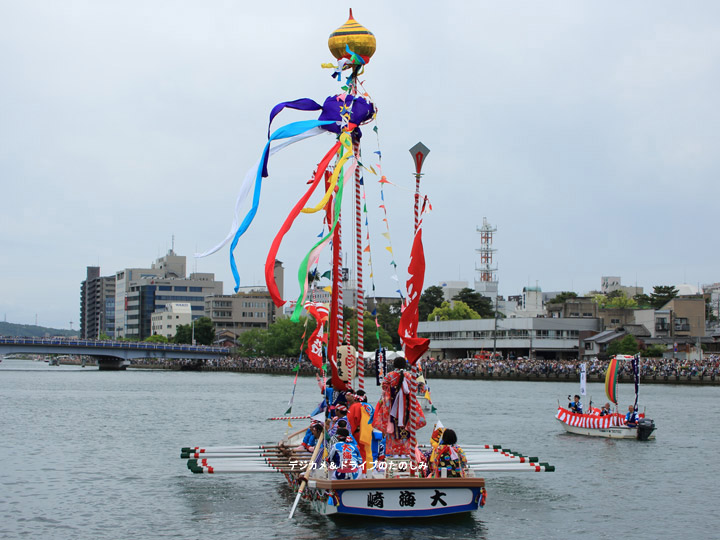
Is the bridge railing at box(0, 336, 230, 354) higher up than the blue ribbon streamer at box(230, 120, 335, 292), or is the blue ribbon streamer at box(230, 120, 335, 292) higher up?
the blue ribbon streamer at box(230, 120, 335, 292)

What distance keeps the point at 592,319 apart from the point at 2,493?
4263 inches

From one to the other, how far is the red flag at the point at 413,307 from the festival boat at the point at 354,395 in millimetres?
24

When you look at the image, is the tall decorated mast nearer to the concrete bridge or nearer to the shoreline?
the shoreline

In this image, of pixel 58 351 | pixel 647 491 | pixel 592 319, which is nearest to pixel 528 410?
pixel 647 491

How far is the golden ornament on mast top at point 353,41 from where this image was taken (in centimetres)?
2533

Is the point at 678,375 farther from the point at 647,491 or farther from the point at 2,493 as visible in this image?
the point at 2,493

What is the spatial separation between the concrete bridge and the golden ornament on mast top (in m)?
105

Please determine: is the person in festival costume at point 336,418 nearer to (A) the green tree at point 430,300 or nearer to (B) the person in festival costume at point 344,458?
(B) the person in festival costume at point 344,458

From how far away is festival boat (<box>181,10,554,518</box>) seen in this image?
20.5m

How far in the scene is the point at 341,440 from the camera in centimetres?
2127

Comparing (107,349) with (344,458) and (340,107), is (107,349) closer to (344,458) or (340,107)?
(340,107)

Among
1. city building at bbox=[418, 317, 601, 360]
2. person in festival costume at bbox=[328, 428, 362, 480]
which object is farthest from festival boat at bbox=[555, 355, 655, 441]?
city building at bbox=[418, 317, 601, 360]

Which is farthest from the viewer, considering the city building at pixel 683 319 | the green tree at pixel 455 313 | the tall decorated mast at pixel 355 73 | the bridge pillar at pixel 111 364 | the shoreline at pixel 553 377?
the bridge pillar at pixel 111 364

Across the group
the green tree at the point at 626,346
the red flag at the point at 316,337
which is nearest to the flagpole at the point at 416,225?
the red flag at the point at 316,337
